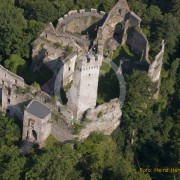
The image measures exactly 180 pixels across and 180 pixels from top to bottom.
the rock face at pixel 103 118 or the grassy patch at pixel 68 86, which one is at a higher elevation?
the grassy patch at pixel 68 86

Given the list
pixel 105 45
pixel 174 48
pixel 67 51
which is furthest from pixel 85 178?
pixel 174 48

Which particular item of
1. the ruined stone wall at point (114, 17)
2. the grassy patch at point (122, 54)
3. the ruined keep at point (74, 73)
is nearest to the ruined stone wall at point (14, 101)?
the ruined keep at point (74, 73)

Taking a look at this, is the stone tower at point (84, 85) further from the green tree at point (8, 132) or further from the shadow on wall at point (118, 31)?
the shadow on wall at point (118, 31)

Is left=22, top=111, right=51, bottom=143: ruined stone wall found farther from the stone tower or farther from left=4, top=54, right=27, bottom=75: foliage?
left=4, top=54, right=27, bottom=75: foliage

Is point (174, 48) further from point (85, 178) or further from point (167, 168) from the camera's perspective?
point (85, 178)

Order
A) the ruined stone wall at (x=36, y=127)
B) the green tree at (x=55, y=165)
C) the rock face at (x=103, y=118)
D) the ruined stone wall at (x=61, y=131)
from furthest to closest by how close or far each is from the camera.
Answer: the rock face at (x=103, y=118), the ruined stone wall at (x=61, y=131), the ruined stone wall at (x=36, y=127), the green tree at (x=55, y=165)

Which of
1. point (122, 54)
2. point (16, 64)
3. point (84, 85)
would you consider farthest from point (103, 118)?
point (122, 54)

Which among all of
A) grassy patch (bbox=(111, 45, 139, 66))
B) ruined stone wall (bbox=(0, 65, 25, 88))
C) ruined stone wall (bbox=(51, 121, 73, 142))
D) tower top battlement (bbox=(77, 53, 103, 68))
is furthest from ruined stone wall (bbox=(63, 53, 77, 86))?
grassy patch (bbox=(111, 45, 139, 66))
